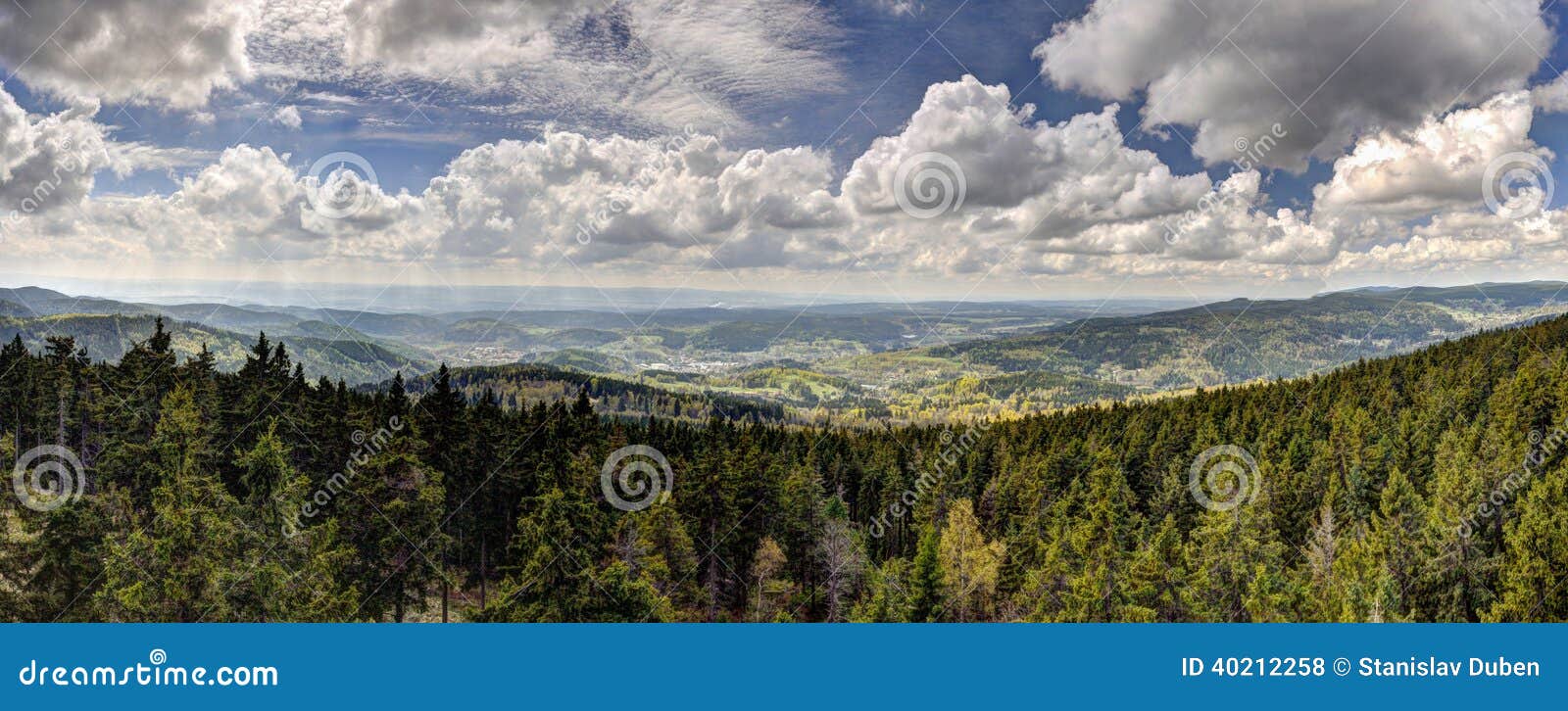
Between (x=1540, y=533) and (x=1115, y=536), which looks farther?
(x=1115, y=536)

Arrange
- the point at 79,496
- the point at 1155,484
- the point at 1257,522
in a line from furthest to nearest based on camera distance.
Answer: the point at 1155,484 < the point at 1257,522 < the point at 79,496

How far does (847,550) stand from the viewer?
42.0 m

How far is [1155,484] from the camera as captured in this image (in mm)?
58719

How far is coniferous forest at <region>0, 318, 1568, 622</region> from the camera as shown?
3014 cm

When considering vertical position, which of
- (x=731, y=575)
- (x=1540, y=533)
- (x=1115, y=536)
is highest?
(x=1540, y=533)

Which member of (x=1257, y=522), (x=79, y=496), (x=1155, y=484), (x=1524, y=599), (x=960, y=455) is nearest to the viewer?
(x=1524, y=599)

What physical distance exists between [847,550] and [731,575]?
7.37 m

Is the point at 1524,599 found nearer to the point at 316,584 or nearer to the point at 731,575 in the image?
the point at 731,575

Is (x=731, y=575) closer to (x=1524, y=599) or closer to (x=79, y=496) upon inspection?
(x=79, y=496)

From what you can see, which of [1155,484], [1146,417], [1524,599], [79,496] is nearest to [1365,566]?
[1524,599]

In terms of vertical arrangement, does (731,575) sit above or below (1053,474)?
below

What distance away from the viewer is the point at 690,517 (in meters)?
41.8

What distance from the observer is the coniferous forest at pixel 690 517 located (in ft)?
98.9

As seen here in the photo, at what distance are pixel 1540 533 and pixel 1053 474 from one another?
99.0ft
